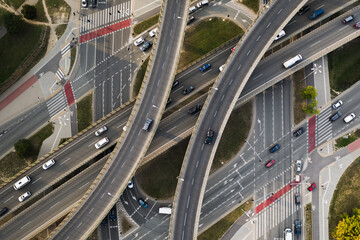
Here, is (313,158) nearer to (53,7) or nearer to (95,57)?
(95,57)

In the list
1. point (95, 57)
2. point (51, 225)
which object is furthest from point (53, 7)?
point (51, 225)

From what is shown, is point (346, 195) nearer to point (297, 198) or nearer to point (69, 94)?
point (297, 198)

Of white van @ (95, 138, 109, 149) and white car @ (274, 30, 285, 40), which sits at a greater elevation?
white car @ (274, 30, 285, 40)

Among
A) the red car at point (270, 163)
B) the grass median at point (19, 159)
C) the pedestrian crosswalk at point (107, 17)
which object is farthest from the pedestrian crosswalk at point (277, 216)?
the pedestrian crosswalk at point (107, 17)

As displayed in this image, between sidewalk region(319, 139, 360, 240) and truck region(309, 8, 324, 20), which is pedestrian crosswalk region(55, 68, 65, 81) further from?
sidewalk region(319, 139, 360, 240)

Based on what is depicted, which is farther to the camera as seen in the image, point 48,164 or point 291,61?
point 291,61

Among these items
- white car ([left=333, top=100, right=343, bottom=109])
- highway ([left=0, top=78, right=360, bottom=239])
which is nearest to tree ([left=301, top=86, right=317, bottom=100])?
highway ([left=0, top=78, right=360, bottom=239])

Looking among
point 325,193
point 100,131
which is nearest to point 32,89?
point 100,131
